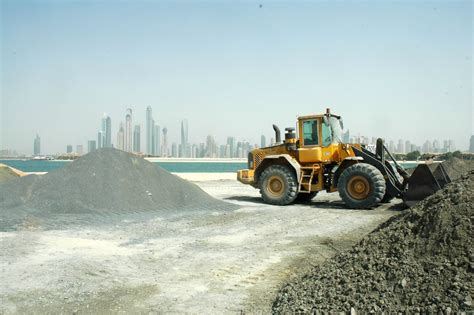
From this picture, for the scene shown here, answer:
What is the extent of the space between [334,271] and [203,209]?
8.18 meters

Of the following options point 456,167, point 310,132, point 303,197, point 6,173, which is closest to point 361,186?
point 310,132

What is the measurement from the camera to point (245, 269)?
671cm

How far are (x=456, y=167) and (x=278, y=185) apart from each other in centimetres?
542

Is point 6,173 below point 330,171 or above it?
below

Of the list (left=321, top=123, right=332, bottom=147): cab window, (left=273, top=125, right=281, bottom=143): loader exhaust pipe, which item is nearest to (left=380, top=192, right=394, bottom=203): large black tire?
(left=321, top=123, right=332, bottom=147): cab window

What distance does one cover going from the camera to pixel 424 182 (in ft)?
38.8

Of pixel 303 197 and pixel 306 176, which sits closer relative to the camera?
pixel 306 176

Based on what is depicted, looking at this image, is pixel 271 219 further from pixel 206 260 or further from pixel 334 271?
pixel 334 271

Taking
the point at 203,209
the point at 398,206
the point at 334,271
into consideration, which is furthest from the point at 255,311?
the point at 398,206

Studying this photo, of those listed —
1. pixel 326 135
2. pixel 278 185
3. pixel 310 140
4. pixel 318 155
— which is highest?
pixel 326 135

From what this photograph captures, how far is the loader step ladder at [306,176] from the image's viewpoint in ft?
44.9

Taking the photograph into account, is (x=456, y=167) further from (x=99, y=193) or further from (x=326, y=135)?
(x=99, y=193)

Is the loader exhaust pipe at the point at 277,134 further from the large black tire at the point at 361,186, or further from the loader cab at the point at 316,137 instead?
the large black tire at the point at 361,186

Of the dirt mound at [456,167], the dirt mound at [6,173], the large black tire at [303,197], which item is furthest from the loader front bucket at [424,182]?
the dirt mound at [6,173]
